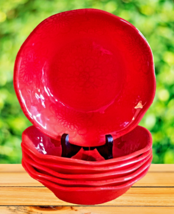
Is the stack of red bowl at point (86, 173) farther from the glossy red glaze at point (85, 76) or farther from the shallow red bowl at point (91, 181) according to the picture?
the glossy red glaze at point (85, 76)

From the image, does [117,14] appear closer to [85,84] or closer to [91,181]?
[85,84]

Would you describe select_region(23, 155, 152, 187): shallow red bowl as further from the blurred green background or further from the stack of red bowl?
the blurred green background

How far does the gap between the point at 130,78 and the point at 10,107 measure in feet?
1.60

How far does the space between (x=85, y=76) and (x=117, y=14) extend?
0.32 metres

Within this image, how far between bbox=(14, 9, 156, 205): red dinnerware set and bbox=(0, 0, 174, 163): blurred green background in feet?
0.78

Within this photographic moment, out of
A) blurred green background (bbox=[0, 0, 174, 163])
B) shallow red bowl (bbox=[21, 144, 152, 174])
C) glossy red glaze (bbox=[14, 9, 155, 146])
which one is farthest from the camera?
blurred green background (bbox=[0, 0, 174, 163])

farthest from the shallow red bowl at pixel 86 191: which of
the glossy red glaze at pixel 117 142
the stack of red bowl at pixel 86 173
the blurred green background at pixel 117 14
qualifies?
the blurred green background at pixel 117 14

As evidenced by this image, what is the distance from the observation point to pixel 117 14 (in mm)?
793

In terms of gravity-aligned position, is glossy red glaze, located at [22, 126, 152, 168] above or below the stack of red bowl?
below

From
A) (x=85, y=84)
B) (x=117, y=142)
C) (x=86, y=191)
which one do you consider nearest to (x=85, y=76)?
(x=85, y=84)

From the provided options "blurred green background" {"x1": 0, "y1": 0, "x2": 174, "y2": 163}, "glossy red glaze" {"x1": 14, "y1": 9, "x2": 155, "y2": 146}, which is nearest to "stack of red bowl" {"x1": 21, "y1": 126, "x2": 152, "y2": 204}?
"glossy red glaze" {"x1": 14, "y1": 9, "x2": 155, "y2": 146}

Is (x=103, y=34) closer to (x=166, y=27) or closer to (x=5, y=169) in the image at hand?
(x=166, y=27)

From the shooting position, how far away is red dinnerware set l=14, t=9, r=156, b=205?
58 centimetres

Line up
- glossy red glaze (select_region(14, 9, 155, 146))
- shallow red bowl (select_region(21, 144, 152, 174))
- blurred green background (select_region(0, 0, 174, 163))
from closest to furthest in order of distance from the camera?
shallow red bowl (select_region(21, 144, 152, 174))
glossy red glaze (select_region(14, 9, 155, 146))
blurred green background (select_region(0, 0, 174, 163))
